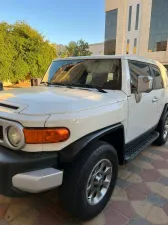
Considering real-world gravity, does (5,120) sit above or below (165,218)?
above

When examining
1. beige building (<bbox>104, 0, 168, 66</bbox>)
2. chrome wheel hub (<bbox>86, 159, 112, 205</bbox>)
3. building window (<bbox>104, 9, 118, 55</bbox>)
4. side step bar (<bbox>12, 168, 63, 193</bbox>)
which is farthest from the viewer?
building window (<bbox>104, 9, 118, 55</bbox>)

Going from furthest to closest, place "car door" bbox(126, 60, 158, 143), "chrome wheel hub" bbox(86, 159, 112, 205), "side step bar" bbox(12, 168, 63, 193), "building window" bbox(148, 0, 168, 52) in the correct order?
"building window" bbox(148, 0, 168, 52) → "car door" bbox(126, 60, 158, 143) → "chrome wheel hub" bbox(86, 159, 112, 205) → "side step bar" bbox(12, 168, 63, 193)

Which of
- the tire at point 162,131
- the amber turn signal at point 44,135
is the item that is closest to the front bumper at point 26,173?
the amber turn signal at point 44,135

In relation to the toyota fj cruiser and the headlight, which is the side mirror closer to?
the toyota fj cruiser

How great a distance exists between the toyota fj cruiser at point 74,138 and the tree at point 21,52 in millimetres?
10157

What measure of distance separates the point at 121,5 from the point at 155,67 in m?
29.6

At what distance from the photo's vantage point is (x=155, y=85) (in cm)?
379

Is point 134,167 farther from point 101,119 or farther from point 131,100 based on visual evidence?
point 101,119

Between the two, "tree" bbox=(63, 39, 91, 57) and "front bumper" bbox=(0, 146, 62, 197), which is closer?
"front bumper" bbox=(0, 146, 62, 197)

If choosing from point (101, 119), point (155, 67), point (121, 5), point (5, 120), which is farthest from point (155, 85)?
point (121, 5)

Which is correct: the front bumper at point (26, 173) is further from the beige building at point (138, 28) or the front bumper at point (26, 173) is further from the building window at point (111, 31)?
the building window at point (111, 31)

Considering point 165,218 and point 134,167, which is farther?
point 134,167

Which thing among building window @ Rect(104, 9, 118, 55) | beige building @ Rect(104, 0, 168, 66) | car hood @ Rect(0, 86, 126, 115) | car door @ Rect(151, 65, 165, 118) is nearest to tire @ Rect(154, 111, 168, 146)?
car door @ Rect(151, 65, 165, 118)

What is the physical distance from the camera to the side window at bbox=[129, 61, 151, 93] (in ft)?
9.29
